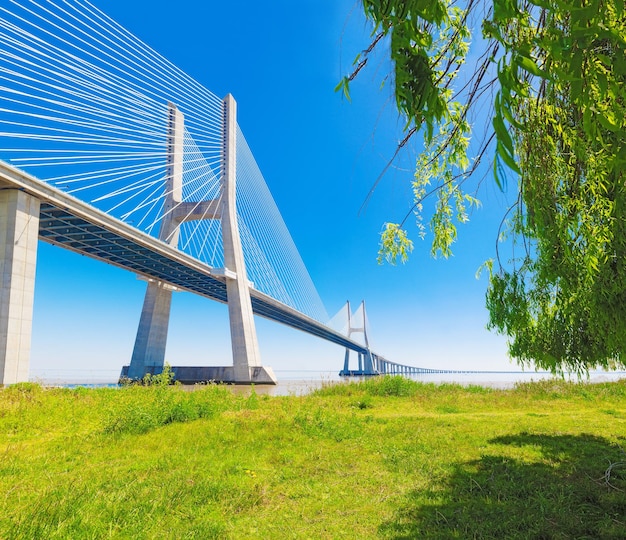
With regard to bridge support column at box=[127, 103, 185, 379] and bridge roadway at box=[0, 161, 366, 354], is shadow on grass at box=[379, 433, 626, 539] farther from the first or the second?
bridge support column at box=[127, 103, 185, 379]

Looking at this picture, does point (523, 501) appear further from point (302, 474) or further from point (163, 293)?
point (163, 293)

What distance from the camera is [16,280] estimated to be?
18734mm

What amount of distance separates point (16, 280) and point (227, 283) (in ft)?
56.6

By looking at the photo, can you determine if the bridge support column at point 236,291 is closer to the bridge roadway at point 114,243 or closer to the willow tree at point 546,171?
the bridge roadway at point 114,243

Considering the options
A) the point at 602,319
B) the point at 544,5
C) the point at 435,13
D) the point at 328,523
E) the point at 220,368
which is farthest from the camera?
the point at 220,368

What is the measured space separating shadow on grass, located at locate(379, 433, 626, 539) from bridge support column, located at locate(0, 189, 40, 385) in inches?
750

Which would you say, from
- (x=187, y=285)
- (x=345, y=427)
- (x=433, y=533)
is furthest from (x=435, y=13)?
(x=187, y=285)

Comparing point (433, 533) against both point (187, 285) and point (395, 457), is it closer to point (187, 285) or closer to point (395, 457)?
point (395, 457)

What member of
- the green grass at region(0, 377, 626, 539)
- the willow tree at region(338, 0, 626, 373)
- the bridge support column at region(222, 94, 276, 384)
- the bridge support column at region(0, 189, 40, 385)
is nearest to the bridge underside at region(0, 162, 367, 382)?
the bridge support column at region(0, 189, 40, 385)

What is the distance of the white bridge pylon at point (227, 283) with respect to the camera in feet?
112

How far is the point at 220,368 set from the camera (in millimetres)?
35812

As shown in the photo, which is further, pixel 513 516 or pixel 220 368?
pixel 220 368

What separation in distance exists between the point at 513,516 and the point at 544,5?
168 inches

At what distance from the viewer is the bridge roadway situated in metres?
20.7
